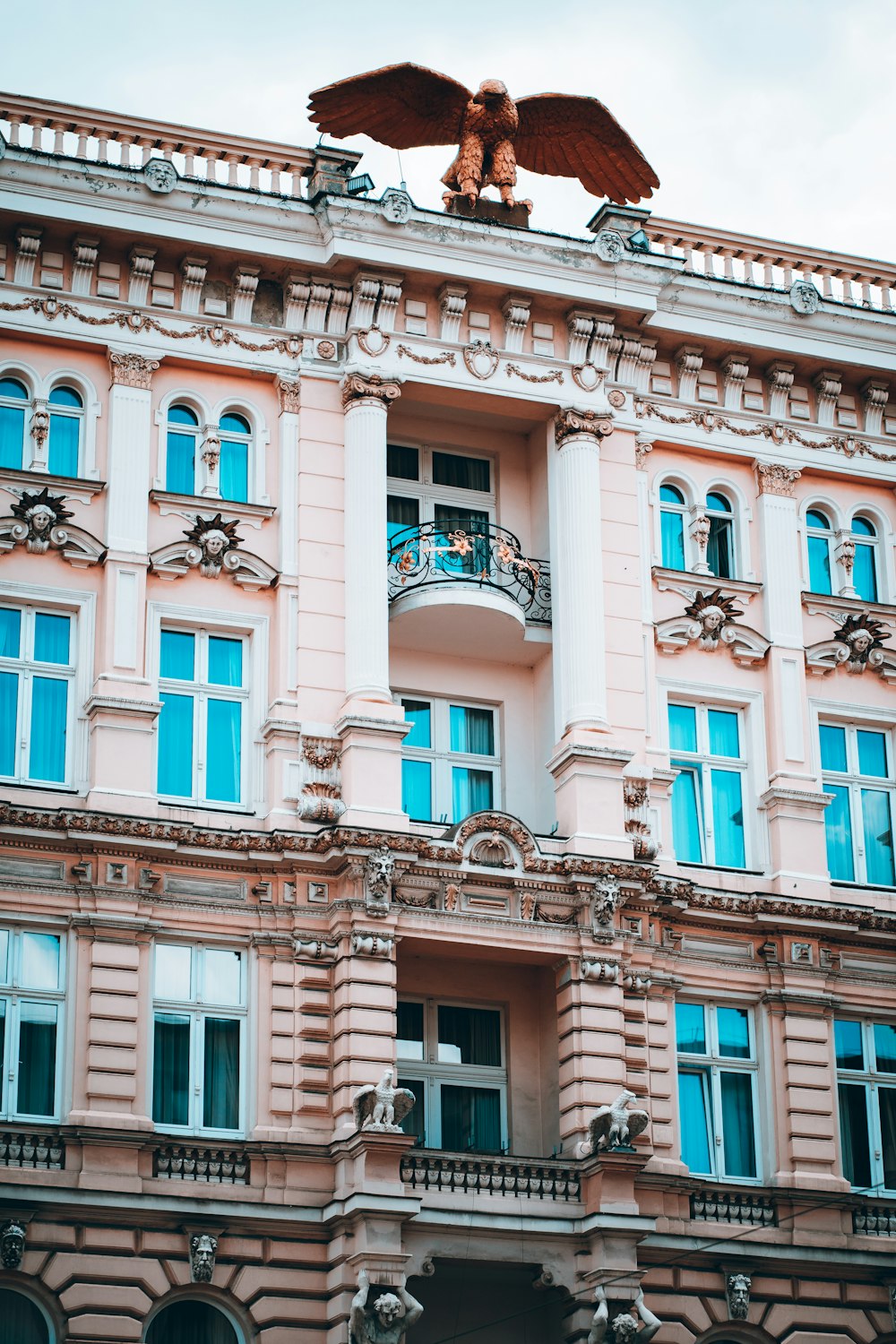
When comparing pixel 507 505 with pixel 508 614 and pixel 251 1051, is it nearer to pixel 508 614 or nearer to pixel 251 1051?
pixel 508 614

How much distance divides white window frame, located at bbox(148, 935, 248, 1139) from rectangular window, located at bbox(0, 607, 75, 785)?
2.72 metres

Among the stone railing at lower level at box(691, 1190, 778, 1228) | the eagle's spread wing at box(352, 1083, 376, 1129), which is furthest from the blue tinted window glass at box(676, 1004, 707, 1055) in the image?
the eagle's spread wing at box(352, 1083, 376, 1129)

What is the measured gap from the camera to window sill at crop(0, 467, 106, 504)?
3234 cm

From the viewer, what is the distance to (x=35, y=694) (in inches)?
1249

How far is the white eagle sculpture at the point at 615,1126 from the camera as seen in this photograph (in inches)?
1198

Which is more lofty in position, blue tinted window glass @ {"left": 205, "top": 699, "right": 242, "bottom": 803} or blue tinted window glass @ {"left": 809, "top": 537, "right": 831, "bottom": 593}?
blue tinted window glass @ {"left": 809, "top": 537, "right": 831, "bottom": 593}

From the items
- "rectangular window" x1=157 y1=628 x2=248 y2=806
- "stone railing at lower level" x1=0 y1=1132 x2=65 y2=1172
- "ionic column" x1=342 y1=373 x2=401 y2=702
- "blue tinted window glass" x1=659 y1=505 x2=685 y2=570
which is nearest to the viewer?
"stone railing at lower level" x1=0 y1=1132 x2=65 y2=1172

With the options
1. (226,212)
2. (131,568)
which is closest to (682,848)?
(131,568)

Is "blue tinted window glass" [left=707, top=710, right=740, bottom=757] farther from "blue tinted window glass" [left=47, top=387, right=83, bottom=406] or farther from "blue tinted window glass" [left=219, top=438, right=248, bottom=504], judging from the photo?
"blue tinted window glass" [left=47, top=387, right=83, bottom=406]

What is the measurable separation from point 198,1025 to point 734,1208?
24.0 ft

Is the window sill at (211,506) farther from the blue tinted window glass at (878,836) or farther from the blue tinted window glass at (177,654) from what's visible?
the blue tinted window glass at (878,836)

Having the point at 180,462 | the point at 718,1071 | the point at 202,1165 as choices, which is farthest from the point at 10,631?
the point at 718,1071

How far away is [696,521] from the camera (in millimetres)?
35781

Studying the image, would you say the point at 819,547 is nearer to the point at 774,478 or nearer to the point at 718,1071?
the point at 774,478
